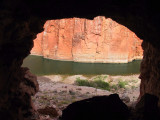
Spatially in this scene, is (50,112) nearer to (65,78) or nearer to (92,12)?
(92,12)

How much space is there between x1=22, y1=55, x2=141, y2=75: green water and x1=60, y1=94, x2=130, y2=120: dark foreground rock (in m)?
15.9

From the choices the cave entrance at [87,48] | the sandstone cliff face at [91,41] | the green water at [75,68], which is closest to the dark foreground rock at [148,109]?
the green water at [75,68]

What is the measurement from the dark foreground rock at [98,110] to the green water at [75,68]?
624 inches

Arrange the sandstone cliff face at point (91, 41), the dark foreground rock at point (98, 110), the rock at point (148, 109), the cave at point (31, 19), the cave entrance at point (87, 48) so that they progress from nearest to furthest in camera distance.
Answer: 1. the cave at point (31, 19)
2. the rock at point (148, 109)
3. the dark foreground rock at point (98, 110)
4. the cave entrance at point (87, 48)
5. the sandstone cliff face at point (91, 41)

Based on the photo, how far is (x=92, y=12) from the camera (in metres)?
3.85

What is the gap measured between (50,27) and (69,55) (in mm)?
4734

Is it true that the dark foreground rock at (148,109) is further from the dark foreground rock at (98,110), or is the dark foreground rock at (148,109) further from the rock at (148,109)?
the dark foreground rock at (98,110)

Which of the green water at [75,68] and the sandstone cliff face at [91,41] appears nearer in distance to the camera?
the green water at [75,68]

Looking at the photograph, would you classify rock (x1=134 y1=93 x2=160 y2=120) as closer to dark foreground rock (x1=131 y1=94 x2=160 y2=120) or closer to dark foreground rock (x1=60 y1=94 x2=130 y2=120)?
dark foreground rock (x1=131 y1=94 x2=160 y2=120)

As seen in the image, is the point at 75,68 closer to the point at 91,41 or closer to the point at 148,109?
the point at 91,41

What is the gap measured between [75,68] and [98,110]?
59.6 feet

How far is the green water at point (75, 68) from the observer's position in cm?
2109

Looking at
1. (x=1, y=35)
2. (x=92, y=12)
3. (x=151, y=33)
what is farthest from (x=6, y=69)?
(x=151, y=33)

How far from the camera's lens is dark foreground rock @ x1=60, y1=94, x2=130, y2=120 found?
4.47 m
